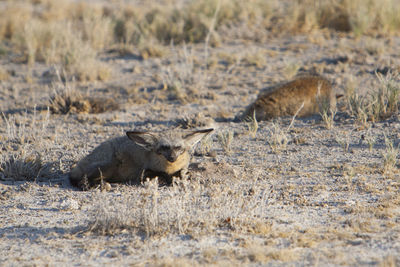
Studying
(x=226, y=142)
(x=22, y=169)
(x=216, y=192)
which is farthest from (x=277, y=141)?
(x=22, y=169)

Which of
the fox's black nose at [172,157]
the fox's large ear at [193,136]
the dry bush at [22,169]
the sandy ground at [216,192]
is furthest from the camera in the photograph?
the dry bush at [22,169]

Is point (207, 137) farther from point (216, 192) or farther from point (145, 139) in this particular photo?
point (216, 192)

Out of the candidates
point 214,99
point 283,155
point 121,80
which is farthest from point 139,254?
Result: point 121,80

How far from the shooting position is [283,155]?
854 cm

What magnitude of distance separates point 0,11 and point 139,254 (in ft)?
53.8

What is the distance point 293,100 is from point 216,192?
15.1 feet

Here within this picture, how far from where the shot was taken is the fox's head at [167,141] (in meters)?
7.21

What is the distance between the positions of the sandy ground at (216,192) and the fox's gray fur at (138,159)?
23cm

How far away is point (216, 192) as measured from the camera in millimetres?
6160

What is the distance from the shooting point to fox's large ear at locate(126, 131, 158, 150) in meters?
7.27

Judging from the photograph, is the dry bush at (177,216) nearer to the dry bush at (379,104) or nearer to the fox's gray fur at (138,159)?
the fox's gray fur at (138,159)

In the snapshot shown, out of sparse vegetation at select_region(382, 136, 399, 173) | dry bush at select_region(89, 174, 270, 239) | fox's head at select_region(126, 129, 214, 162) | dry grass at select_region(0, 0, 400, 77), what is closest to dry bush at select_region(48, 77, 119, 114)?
dry grass at select_region(0, 0, 400, 77)

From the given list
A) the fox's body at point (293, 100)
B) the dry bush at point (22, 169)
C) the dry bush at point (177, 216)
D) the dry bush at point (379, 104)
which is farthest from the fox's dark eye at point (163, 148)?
the dry bush at point (379, 104)

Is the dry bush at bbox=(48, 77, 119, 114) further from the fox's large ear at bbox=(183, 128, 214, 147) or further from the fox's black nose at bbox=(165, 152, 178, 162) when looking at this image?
the fox's black nose at bbox=(165, 152, 178, 162)
